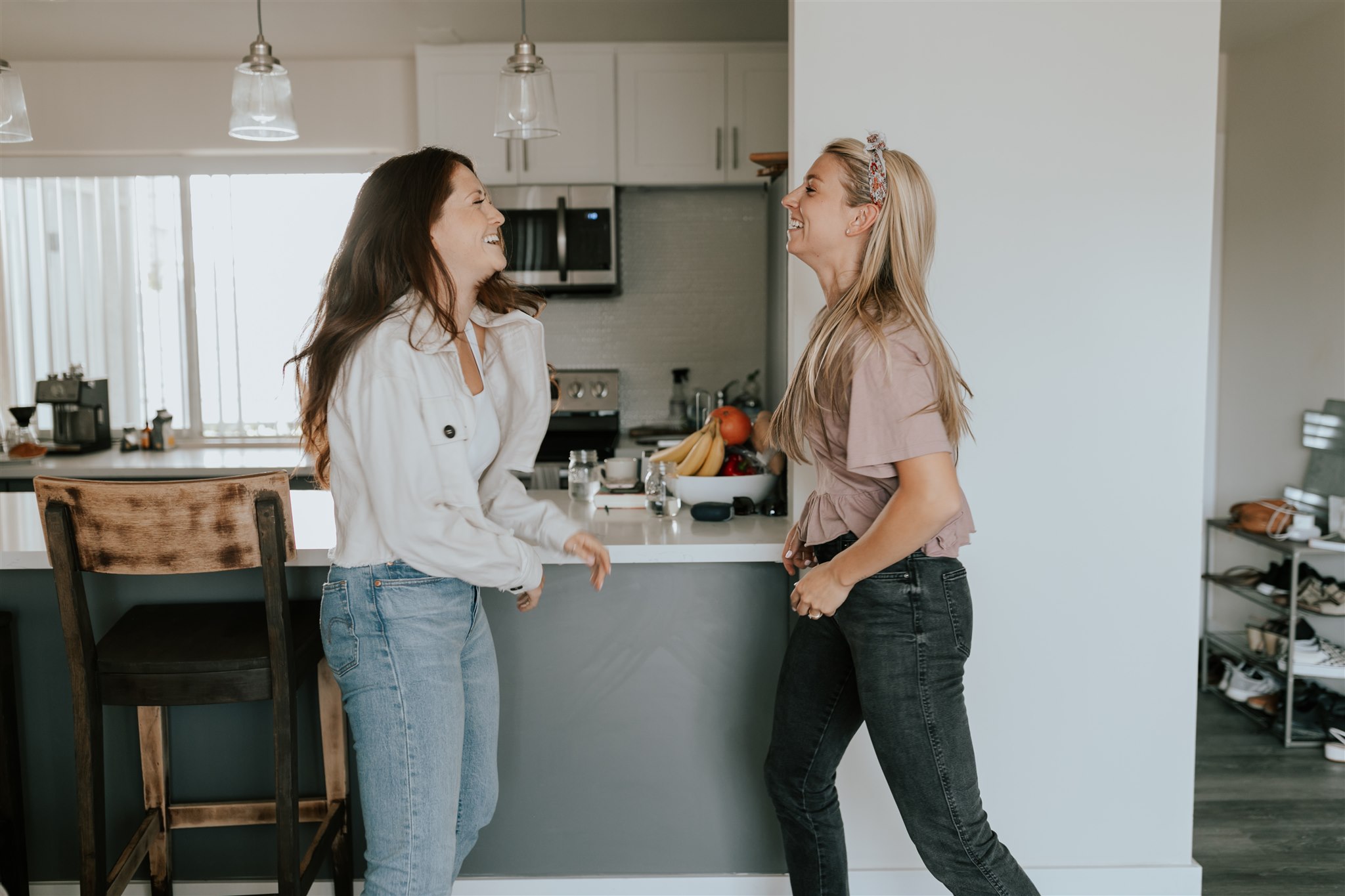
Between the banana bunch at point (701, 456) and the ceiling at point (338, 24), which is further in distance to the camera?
the ceiling at point (338, 24)

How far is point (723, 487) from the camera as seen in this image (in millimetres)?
2400

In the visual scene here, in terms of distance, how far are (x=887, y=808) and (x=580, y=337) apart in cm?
293

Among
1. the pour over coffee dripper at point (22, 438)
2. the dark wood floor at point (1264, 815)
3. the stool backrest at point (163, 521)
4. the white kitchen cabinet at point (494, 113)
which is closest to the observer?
the stool backrest at point (163, 521)

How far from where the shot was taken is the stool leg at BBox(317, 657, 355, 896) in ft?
6.71

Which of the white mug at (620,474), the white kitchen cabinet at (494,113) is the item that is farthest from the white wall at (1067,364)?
the white kitchen cabinet at (494,113)

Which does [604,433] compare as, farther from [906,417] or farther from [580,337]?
[906,417]

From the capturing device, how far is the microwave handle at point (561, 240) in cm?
418

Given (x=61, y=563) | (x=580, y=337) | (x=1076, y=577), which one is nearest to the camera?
(x=61, y=563)

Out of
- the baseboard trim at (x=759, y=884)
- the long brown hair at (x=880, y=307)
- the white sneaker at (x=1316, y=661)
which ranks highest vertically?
the long brown hair at (x=880, y=307)

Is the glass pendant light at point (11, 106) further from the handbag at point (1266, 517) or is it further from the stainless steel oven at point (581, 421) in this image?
the handbag at point (1266, 517)

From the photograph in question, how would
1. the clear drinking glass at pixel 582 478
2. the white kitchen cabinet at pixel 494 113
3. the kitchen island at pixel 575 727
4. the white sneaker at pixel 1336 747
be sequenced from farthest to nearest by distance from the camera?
the white kitchen cabinet at pixel 494 113 → the white sneaker at pixel 1336 747 → the clear drinking glass at pixel 582 478 → the kitchen island at pixel 575 727

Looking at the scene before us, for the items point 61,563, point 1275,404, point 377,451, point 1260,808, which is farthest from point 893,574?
point 1275,404

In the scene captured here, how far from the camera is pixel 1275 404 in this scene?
3.98 metres

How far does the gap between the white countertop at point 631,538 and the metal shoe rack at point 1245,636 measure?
83.4 inches
